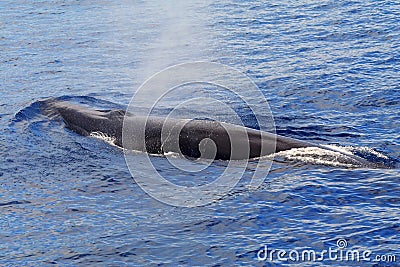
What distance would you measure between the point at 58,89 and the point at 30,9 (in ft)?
50.1

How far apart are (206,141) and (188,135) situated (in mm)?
480

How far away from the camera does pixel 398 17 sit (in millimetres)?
25703

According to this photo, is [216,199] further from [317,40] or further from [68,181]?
[317,40]

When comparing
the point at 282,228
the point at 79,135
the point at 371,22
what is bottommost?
the point at 282,228

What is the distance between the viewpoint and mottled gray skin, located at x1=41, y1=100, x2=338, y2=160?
13.5m

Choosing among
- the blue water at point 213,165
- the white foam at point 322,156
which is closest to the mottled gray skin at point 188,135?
the white foam at point 322,156

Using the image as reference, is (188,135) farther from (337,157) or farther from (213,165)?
(337,157)

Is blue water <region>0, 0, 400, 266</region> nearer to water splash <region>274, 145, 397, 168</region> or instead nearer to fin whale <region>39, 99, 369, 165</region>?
water splash <region>274, 145, 397, 168</region>

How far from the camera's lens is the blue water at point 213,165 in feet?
34.2

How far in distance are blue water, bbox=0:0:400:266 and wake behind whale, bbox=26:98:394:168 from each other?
1.01ft

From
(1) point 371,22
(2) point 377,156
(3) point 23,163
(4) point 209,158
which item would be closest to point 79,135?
(3) point 23,163

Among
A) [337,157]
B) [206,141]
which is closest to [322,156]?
[337,157]

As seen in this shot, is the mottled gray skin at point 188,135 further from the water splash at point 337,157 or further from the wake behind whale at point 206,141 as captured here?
the water splash at point 337,157

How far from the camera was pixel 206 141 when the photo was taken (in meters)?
13.9
